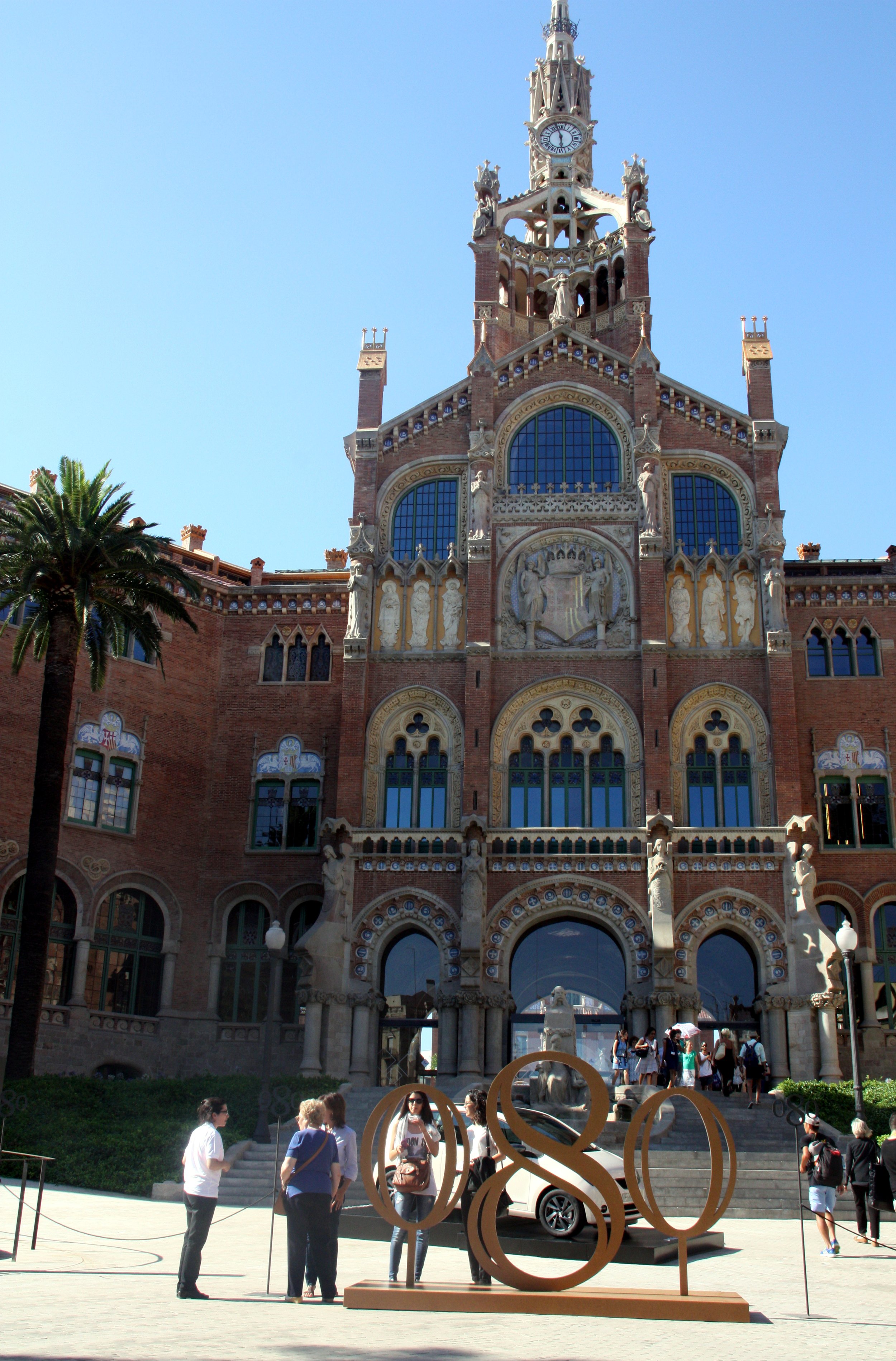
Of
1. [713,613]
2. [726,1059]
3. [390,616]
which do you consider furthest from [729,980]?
[390,616]

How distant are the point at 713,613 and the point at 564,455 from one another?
22.1 ft

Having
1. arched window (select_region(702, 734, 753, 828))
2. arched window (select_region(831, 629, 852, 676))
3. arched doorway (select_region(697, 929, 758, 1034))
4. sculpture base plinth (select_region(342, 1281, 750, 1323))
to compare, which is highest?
arched window (select_region(831, 629, 852, 676))

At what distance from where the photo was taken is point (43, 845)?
29531 millimetres

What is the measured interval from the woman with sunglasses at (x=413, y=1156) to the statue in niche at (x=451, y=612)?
84.0 ft

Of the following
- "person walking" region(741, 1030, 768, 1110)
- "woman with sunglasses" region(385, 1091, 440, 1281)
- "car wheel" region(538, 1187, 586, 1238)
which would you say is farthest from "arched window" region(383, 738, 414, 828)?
"woman with sunglasses" region(385, 1091, 440, 1281)

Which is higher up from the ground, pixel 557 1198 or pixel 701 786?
pixel 701 786

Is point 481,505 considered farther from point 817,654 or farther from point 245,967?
point 245,967

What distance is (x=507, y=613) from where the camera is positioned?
124 feet

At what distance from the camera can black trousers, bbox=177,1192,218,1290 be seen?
1204 cm

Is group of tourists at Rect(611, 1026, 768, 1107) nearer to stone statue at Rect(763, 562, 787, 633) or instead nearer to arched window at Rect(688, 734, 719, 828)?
arched window at Rect(688, 734, 719, 828)

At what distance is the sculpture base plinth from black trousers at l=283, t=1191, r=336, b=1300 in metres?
0.31

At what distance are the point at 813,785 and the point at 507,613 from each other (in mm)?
9957

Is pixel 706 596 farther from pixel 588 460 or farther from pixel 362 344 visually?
pixel 362 344

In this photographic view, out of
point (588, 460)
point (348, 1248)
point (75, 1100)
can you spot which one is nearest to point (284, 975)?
point (75, 1100)
